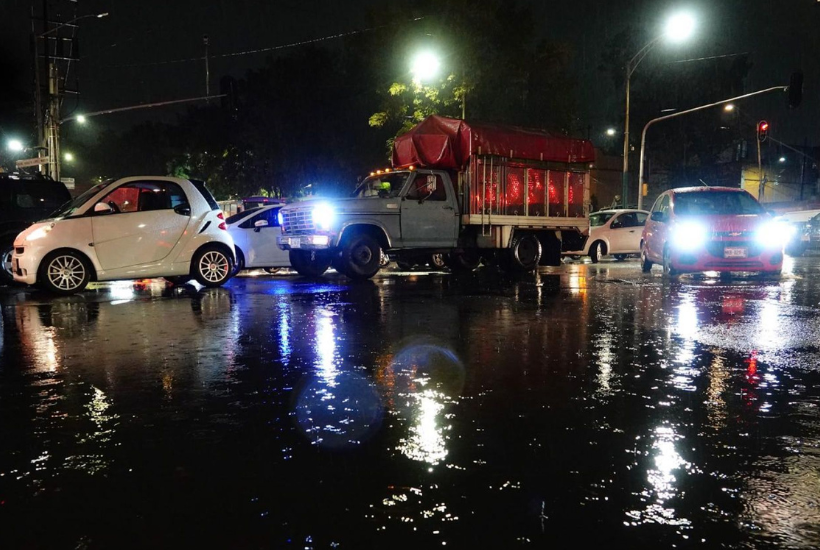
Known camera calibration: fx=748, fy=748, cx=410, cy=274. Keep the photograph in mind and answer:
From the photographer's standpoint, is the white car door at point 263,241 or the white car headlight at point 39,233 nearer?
the white car headlight at point 39,233

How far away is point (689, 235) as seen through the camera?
1435 cm

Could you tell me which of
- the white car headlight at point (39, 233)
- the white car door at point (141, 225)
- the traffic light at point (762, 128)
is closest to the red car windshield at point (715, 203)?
the white car door at point (141, 225)

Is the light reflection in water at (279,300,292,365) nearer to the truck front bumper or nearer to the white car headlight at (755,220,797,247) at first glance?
the truck front bumper

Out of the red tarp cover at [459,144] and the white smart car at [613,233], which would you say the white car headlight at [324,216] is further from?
the white smart car at [613,233]

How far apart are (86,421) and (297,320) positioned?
Answer: 15.0ft

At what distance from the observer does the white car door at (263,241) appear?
16.9 metres

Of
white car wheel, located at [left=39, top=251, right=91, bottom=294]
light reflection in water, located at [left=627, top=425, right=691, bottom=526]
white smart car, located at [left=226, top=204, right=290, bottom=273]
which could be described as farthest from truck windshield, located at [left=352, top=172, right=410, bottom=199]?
light reflection in water, located at [left=627, top=425, right=691, bottom=526]

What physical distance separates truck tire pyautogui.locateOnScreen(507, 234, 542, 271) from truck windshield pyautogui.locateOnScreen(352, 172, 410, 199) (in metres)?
3.23

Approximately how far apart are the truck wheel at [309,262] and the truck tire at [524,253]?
14.2 feet

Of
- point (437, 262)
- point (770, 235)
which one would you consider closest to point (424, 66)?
point (437, 262)

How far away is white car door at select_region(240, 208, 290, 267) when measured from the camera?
16.9 metres

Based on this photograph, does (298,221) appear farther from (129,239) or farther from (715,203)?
(715,203)

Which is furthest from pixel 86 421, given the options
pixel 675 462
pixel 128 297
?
pixel 128 297

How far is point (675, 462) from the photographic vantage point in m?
3.80
